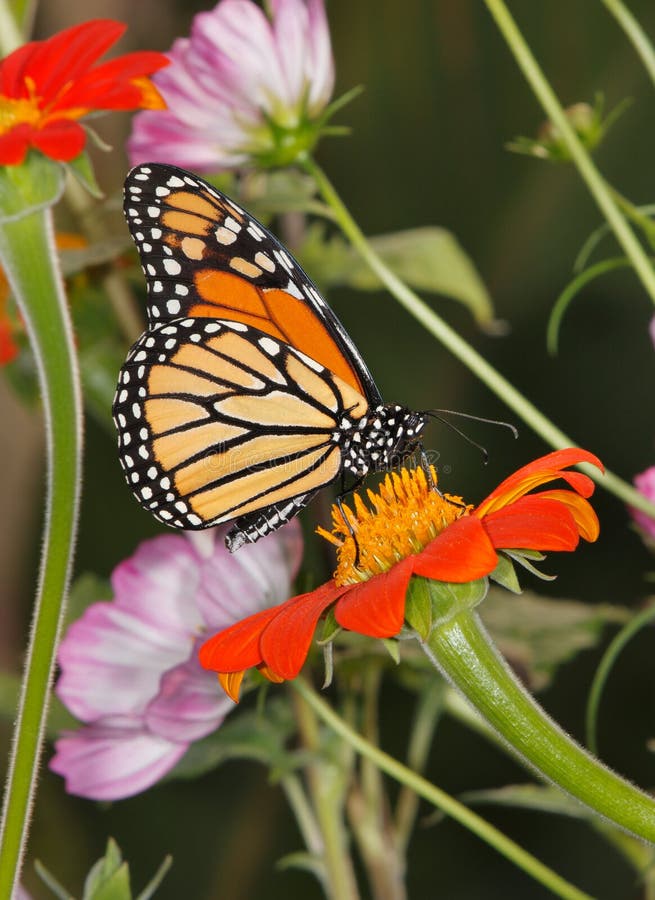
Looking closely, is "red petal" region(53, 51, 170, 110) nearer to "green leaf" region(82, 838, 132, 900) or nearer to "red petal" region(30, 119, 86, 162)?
"red petal" region(30, 119, 86, 162)

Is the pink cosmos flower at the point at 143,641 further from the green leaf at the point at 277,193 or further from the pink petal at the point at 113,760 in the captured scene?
the green leaf at the point at 277,193

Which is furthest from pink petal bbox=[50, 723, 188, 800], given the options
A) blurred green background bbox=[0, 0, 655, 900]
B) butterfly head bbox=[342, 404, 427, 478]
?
blurred green background bbox=[0, 0, 655, 900]

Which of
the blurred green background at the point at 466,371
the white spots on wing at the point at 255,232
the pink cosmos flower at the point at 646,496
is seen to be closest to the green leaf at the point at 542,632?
the pink cosmos flower at the point at 646,496

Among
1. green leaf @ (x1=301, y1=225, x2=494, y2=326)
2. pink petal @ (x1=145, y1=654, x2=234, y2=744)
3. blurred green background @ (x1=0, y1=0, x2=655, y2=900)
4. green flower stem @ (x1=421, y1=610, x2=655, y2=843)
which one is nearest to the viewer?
green flower stem @ (x1=421, y1=610, x2=655, y2=843)

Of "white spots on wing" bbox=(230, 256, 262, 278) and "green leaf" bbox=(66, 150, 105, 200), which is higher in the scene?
"green leaf" bbox=(66, 150, 105, 200)

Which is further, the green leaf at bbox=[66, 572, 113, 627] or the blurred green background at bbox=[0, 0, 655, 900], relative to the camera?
the blurred green background at bbox=[0, 0, 655, 900]

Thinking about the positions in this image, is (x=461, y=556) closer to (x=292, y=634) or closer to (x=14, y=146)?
(x=292, y=634)

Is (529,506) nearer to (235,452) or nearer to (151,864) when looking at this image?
(235,452)
